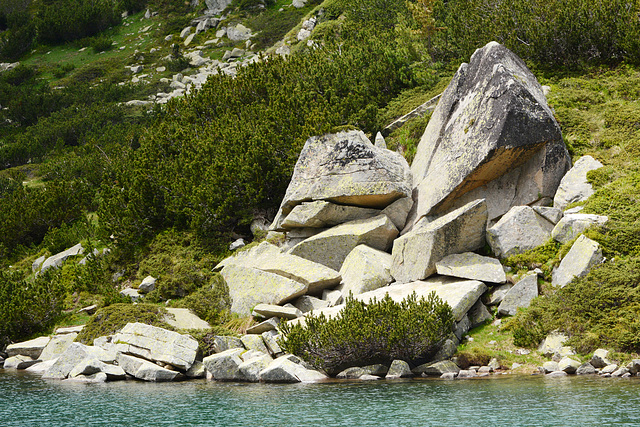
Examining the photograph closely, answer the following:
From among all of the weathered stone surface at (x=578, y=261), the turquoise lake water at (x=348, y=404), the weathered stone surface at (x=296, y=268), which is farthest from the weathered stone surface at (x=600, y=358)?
the weathered stone surface at (x=296, y=268)

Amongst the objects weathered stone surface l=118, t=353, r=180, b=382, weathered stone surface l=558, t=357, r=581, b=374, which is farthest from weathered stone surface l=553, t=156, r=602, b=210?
weathered stone surface l=118, t=353, r=180, b=382

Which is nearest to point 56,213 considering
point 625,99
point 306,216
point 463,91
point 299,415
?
point 306,216

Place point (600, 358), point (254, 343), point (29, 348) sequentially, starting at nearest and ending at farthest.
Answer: point (600, 358) → point (254, 343) → point (29, 348)

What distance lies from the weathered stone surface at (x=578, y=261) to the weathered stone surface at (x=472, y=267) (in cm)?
164

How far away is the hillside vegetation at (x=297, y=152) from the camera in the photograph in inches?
669

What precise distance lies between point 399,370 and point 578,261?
6.09 metres

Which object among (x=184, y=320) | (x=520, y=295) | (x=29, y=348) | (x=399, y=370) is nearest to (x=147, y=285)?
(x=184, y=320)

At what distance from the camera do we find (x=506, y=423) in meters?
10.3

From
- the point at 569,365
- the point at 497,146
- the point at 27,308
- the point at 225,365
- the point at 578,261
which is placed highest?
the point at 497,146

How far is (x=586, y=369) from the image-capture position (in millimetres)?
13977

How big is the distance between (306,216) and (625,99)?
14146 mm

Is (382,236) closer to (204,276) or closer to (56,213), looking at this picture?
(204,276)

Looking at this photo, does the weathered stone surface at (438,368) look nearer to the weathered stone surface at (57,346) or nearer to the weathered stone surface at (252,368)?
the weathered stone surface at (252,368)

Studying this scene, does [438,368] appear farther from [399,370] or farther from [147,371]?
[147,371]
